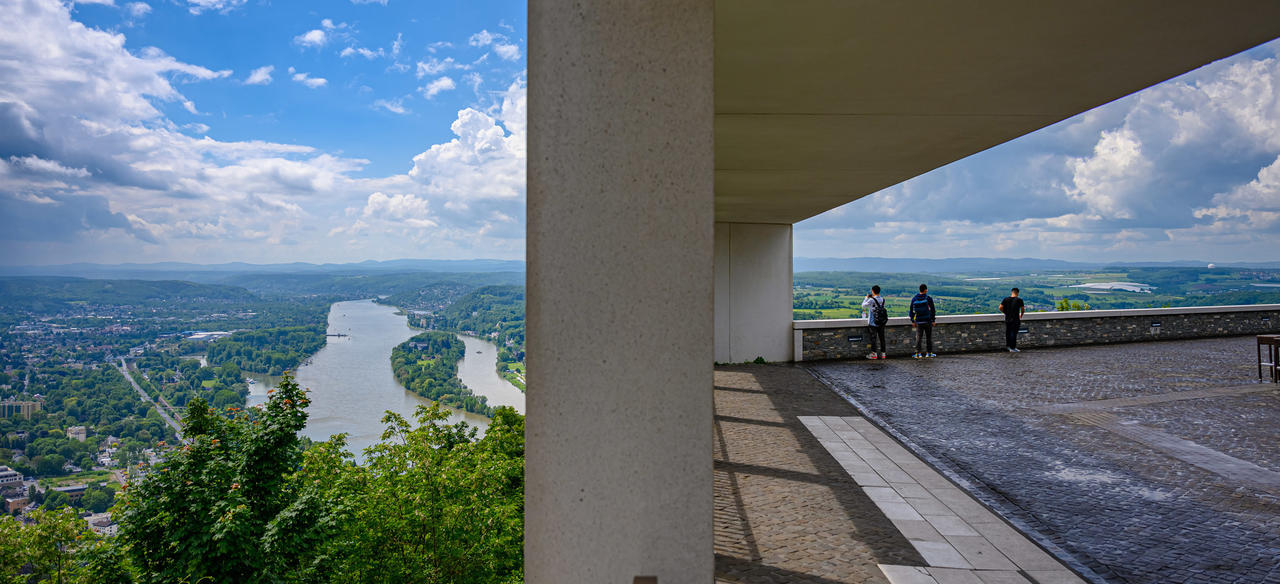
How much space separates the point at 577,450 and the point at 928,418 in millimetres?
8362

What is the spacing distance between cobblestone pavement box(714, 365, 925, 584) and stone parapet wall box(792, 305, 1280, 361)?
5.54 m

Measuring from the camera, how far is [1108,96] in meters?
4.67

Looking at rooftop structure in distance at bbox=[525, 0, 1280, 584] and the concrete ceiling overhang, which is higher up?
the concrete ceiling overhang

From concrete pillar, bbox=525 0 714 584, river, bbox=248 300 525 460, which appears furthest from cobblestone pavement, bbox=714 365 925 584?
river, bbox=248 300 525 460

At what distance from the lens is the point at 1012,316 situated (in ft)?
51.5

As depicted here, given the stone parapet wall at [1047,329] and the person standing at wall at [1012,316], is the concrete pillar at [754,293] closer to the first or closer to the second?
the stone parapet wall at [1047,329]

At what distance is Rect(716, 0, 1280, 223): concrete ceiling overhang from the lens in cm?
321

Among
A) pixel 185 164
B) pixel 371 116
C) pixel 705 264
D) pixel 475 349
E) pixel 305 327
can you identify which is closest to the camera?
pixel 705 264

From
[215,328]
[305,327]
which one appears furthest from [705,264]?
[215,328]

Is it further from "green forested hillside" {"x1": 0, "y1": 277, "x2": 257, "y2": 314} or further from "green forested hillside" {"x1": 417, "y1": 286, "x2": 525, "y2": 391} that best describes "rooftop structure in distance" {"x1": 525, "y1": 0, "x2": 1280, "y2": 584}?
"green forested hillside" {"x1": 0, "y1": 277, "x2": 257, "y2": 314}

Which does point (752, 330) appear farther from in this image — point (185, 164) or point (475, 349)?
point (185, 164)

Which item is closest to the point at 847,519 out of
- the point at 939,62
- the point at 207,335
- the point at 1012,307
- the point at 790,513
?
the point at 790,513

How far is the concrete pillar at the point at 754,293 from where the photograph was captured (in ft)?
47.0

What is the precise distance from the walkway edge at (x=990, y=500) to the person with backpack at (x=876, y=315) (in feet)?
19.2
